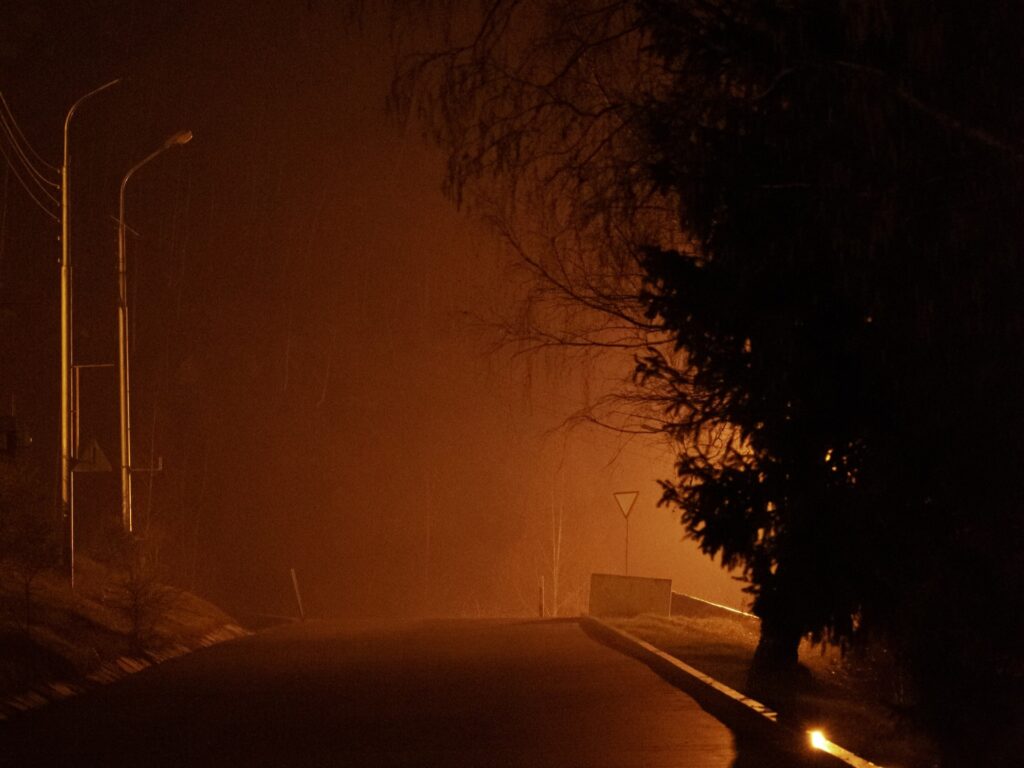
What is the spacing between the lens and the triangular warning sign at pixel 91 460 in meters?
22.3

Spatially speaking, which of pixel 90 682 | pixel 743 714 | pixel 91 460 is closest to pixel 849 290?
pixel 743 714

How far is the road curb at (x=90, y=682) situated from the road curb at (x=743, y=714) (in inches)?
260

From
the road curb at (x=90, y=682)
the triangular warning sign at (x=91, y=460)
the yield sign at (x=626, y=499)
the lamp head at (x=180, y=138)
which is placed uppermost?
the lamp head at (x=180, y=138)

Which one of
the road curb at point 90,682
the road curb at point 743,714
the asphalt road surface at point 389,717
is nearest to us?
the road curb at point 743,714

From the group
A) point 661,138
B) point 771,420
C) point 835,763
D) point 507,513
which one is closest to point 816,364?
point 771,420

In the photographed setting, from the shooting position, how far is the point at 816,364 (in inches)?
476

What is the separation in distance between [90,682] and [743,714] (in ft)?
26.2

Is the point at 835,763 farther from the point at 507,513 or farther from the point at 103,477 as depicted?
the point at 507,513

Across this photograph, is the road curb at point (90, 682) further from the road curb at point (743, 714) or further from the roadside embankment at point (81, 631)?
the road curb at point (743, 714)

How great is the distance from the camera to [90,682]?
52.3 ft

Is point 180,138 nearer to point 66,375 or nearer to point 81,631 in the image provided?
point 66,375

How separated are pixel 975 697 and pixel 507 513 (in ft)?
279

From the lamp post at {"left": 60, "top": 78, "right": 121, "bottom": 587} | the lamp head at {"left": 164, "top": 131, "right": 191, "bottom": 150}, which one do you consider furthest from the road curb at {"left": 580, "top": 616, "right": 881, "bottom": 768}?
the lamp head at {"left": 164, "top": 131, "right": 191, "bottom": 150}

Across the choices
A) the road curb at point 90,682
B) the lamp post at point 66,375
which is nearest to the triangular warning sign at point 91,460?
the lamp post at point 66,375
